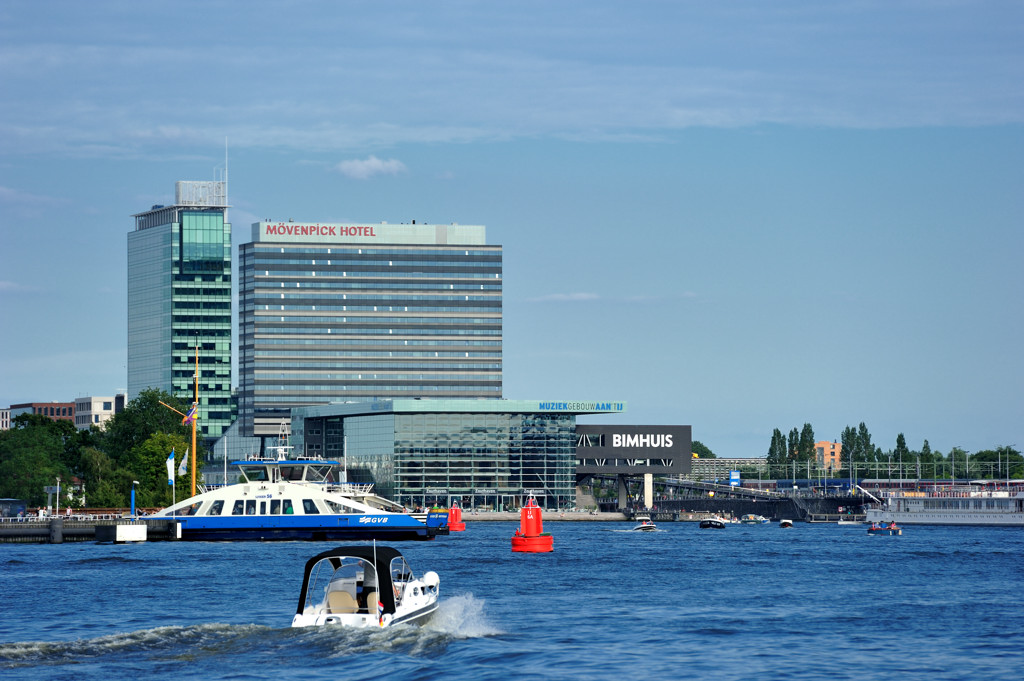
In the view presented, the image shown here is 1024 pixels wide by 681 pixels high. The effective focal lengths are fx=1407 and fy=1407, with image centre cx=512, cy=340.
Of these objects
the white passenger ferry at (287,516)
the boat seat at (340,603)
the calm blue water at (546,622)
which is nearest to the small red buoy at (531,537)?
the calm blue water at (546,622)

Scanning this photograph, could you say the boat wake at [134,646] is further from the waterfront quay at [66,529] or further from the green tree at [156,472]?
the green tree at [156,472]

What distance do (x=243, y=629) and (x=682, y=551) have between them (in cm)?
6993

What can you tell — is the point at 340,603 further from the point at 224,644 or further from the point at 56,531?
the point at 56,531

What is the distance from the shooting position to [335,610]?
46625 millimetres

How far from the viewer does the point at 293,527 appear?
390 ft

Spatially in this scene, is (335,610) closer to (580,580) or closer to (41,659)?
(41,659)

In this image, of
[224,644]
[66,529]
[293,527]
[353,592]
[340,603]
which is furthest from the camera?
[66,529]

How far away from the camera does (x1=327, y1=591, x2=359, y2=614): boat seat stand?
153ft

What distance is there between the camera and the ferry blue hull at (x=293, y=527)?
118562 mm

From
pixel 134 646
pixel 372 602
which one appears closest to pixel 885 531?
pixel 372 602

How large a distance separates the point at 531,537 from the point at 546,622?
181ft

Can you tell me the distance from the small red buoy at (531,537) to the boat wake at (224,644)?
59.4 meters

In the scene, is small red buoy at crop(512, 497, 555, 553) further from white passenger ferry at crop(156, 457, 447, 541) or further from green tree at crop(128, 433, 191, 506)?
green tree at crop(128, 433, 191, 506)

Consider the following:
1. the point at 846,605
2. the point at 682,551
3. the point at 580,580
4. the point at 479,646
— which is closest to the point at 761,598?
the point at 846,605
